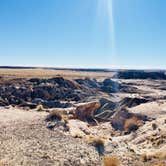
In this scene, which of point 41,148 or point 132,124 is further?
point 132,124

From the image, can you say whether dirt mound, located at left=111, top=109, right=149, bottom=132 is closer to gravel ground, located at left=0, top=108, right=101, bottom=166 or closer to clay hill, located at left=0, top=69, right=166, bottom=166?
clay hill, located at left=0, top=69, right=166, bottom=166

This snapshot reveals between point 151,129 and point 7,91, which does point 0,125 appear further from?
point 7,91

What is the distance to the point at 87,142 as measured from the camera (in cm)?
2295

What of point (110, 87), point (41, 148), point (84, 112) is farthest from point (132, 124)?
point (110, 87)

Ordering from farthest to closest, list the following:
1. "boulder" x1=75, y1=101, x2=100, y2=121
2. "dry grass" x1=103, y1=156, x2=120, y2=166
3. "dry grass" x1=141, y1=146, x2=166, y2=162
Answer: "boulder" x1=75, y1=101, x2=100, y2=121 → "dry grass" x1=141, y1=146, x2=166, y2=162 → "dry grass" x1=103, y1=156, x2=120, y2=166

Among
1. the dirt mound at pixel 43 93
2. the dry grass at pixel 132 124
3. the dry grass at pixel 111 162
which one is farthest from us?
the dirt mound at pixel 43 93

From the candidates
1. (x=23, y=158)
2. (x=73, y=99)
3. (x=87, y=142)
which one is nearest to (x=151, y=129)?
(x=87, y=142)

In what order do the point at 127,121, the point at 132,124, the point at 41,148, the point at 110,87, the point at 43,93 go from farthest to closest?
1. the point at 110,87
2. the point at 43,93
3. the point at 127,121
4. the point at 132,124
5. the point at 41,148

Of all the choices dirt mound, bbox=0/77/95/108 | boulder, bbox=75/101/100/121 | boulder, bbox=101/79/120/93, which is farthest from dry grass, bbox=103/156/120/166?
boulder, bbox=101/79/120/93

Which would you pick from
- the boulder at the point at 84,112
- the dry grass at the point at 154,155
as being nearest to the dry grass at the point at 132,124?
the boulder at the point at 84,112

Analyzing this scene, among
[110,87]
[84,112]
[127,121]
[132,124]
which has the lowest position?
[110,87]

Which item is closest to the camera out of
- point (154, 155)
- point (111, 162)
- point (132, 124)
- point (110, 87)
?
point (111, 162)

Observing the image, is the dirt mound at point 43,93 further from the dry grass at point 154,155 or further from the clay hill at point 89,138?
the dry grass at point 154,155

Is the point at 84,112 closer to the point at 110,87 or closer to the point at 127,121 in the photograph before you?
the point at 127,121
